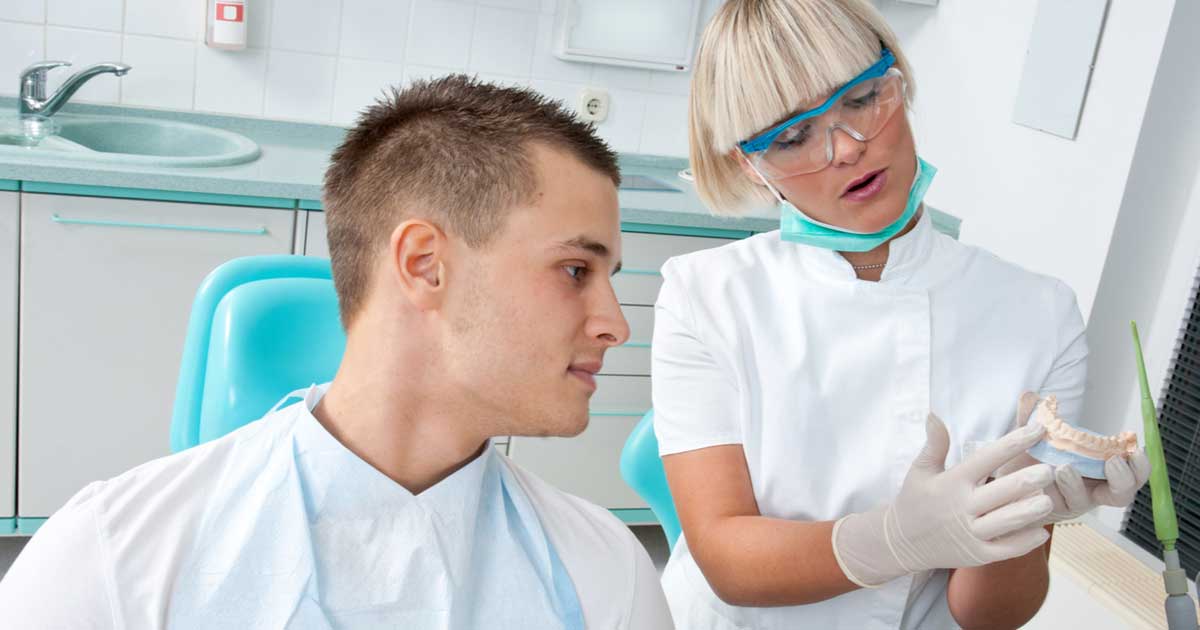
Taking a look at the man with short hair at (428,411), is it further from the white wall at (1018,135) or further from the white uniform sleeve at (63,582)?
the white wall at (1018,135)

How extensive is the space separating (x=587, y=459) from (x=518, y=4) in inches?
51.7

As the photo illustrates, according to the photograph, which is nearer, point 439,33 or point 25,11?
point 25,11

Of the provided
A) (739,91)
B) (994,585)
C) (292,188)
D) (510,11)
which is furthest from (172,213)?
(994,585)

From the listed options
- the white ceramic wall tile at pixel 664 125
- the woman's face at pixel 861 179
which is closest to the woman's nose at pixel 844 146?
the woman's face at pixel 861 179

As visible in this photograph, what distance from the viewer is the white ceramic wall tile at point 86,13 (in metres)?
2.86

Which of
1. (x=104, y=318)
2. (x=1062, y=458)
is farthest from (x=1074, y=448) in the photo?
(x=104, y=318)

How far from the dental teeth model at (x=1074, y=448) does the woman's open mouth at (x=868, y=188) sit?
374mm

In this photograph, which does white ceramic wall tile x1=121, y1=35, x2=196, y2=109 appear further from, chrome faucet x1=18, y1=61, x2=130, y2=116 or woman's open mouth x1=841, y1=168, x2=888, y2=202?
woman's open mouth x1=841, y1=168, x2=888, y2=202

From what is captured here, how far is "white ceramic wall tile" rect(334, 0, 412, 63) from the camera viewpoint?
312cm

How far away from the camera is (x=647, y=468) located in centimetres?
167

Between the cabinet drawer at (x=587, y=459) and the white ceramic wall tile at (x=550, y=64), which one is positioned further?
the white ceramic wall tile at (x=550, y=64)

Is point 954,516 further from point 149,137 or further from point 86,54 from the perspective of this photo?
point 86,54

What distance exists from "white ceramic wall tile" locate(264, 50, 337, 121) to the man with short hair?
79.0 inches

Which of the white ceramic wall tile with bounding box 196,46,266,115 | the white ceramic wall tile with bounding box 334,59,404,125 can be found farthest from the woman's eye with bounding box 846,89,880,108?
the white ceramic wall tile with bounding box 196,46,266,115
